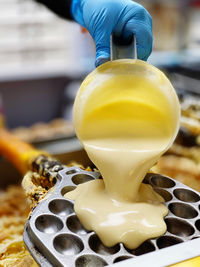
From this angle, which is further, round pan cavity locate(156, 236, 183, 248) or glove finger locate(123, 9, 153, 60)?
glove finger locate(123, 9, 153, 60)

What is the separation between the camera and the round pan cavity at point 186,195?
1300mm

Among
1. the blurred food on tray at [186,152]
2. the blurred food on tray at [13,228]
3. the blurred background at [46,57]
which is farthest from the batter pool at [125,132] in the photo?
the blurred background at [46,57]

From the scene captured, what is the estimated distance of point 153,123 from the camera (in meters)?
1.16

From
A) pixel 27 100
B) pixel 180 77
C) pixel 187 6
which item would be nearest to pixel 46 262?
pixel 180 77

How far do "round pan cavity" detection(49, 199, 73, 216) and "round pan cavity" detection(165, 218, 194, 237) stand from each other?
34 centimetres

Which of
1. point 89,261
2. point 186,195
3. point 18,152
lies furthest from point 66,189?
point 18,152

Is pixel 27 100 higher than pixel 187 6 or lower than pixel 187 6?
lower

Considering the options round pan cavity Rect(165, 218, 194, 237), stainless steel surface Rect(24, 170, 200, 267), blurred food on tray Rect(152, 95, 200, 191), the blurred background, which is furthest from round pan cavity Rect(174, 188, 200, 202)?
the blurred background

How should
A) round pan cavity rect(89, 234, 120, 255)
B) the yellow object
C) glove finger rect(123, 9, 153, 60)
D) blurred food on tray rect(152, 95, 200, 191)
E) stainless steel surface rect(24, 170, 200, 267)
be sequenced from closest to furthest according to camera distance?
stainless steel surface rect(24, 170, 200, 267), round pan cavity rect(89, 234, 120, 255), glove finger rect(123, 9, 153, 60), the yellow object, blurred food on tray rect(152, 95, 200, 191)

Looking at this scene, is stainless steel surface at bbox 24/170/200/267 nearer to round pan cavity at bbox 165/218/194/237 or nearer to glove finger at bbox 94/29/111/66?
round pan cavity at bbox 165/218/194/237

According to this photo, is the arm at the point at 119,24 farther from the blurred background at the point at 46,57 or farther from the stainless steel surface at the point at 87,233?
the blurred background at the point at 46,57

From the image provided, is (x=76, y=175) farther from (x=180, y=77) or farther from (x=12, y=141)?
(x=180, y=77)

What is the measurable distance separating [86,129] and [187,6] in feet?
15.7

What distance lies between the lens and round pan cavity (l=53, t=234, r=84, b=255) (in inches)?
42.8
